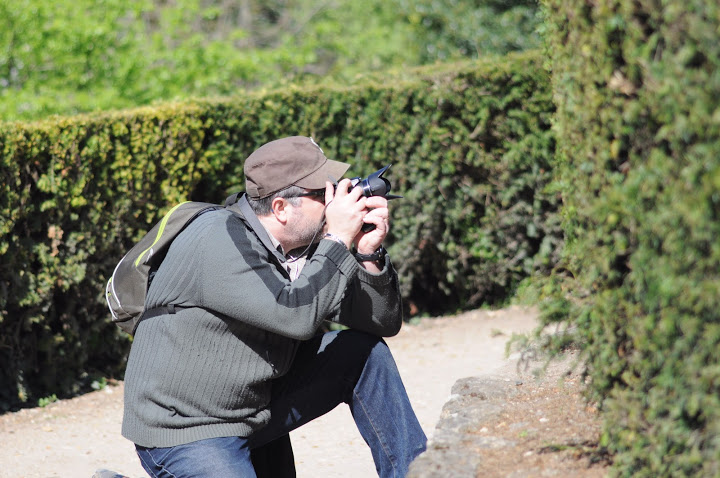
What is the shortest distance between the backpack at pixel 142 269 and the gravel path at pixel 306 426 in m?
1.49

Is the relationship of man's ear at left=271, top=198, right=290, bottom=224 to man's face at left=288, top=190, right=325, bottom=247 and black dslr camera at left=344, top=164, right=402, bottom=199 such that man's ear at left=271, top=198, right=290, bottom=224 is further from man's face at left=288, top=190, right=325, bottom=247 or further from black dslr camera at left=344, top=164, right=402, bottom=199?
black dslr camera at left=344, top=164, right=402, bottom=199

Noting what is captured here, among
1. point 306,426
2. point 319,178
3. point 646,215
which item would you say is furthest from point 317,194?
point 306,426

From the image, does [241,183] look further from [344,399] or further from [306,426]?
[344,399]

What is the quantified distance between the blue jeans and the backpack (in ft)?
1.53

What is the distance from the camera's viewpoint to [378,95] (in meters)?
6.31

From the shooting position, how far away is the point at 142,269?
112 inches

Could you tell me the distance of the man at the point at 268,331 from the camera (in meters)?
2.69

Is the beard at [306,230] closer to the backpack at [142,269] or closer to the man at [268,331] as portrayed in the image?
the man at [268,331]

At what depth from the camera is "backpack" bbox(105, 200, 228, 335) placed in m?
2.85

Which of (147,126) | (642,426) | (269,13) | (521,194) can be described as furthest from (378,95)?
(269,13)

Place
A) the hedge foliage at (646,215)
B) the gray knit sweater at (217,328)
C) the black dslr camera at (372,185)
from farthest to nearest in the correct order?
1. the black dslr camera at (372,185)
2. the gray knit sweater at (217,328)
3. the hedge foliage at (646,215)

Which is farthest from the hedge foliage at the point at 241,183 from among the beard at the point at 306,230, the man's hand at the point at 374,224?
the man's hand at the point at 374,224

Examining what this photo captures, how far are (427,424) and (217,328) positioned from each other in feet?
7.25

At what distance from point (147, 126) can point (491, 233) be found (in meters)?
2.78
